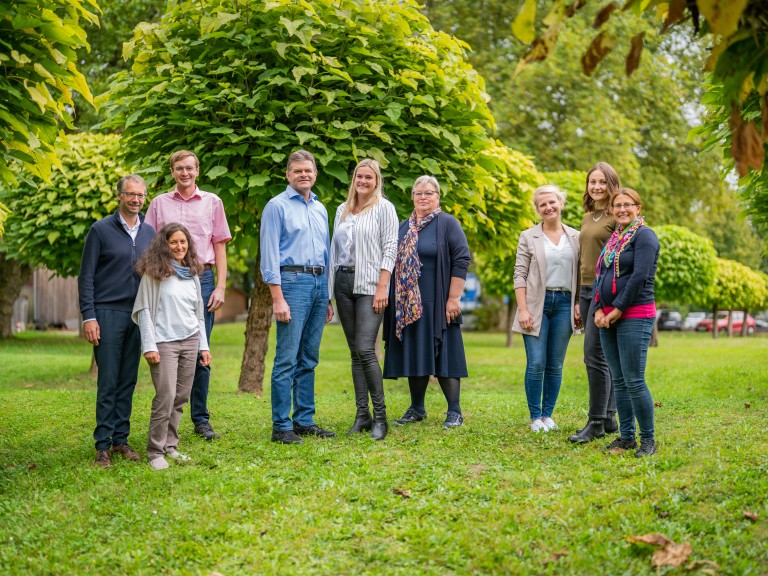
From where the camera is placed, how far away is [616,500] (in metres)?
4.40

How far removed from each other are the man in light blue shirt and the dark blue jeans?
1077 millimetres

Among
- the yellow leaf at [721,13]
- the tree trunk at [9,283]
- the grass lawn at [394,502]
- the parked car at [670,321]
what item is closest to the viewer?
the yellow leaf at [721,13]

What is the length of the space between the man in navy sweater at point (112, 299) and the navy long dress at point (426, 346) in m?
2.13

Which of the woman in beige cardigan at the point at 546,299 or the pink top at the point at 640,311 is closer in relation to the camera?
the pink top at the point at 640,311

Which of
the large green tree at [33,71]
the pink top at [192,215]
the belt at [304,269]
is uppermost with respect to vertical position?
the large green tree at [33,71]

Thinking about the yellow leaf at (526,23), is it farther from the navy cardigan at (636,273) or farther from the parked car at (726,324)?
the parked car at (726,324)

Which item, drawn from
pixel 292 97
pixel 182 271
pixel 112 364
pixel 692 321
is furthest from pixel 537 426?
pixel 692 321

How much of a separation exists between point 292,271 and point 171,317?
1.02m

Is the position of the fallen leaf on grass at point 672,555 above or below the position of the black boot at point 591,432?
below

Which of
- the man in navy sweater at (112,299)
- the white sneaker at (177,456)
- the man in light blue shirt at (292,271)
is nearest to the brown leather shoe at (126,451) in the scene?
the man in navy sweater at (112,299)

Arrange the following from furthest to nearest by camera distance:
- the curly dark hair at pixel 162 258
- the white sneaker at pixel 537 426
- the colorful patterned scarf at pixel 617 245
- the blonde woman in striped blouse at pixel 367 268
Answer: the white sneaker at pixel 537 426 < the blonde woman in striped blouse at pixel 367 268 < the curly dark hair at pixel 162 258 < the colorful patterned scarf at pixel 617 245

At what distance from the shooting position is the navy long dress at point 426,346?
21.6ft

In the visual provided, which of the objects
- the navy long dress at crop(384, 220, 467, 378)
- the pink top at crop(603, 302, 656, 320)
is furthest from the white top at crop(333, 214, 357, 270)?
the pink top at crop(603, 302, 656, 320)

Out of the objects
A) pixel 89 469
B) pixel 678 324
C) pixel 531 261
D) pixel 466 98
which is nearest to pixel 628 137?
pixel 466 98
